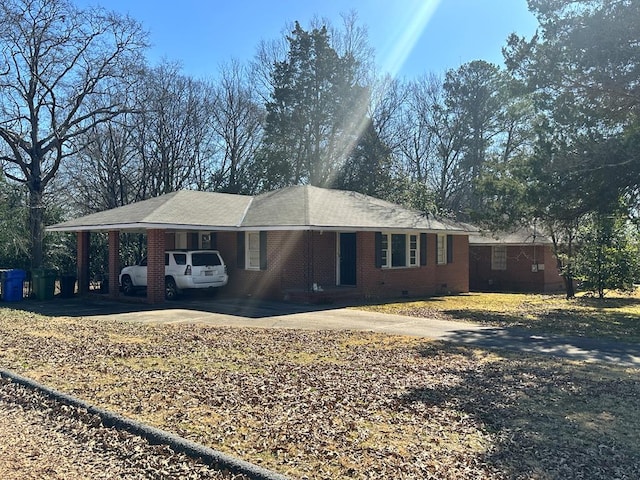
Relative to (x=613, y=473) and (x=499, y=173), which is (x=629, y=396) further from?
(x=499, y=173)

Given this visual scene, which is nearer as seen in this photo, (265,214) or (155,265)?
(155,265)

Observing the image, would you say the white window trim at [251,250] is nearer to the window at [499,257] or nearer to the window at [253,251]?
the window at [253,251]

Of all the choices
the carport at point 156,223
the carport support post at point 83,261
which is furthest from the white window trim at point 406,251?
the carport support post at point 83,261

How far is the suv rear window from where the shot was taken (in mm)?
19047

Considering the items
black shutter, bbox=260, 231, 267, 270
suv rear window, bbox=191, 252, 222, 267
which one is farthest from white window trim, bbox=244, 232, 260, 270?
suv rear window, bbox=191, 252, 222, 267

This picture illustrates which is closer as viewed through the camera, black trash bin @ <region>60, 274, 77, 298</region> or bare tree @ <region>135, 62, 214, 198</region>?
black trash bin @ <region>60, 274, 77, 298</region>

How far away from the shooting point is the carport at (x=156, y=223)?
1753 centimetres

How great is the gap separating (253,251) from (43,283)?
24.3 feet

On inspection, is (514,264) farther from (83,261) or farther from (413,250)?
(83,261)

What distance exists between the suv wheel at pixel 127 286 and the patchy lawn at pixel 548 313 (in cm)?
933

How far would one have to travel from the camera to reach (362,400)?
648 centimetres

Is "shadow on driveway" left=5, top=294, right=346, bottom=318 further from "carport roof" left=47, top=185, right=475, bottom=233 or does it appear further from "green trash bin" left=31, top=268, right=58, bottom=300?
"carport roof" left=47, top=185, right=475, bottom=233

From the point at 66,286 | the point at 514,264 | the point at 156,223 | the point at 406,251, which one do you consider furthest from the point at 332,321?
the point at 514,264

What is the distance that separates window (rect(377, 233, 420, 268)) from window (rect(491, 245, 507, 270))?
33.9 ft
